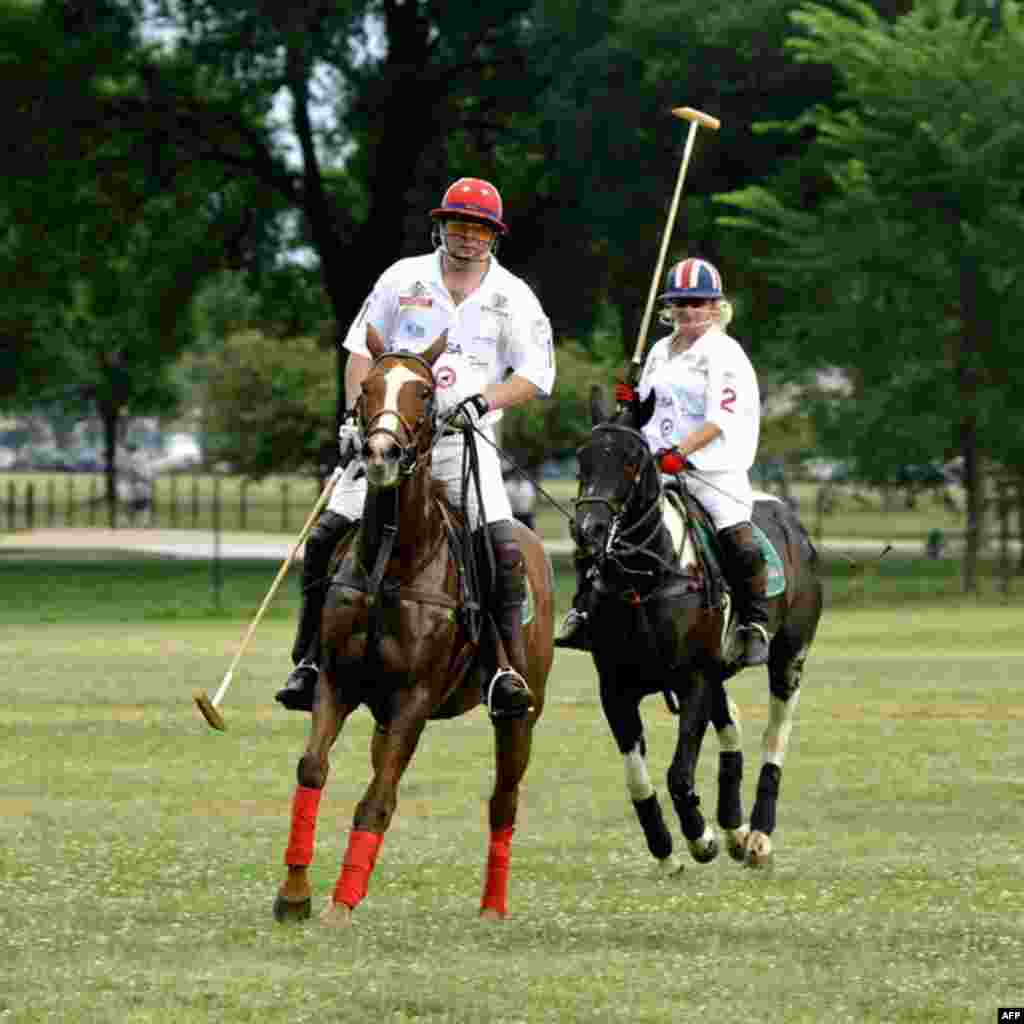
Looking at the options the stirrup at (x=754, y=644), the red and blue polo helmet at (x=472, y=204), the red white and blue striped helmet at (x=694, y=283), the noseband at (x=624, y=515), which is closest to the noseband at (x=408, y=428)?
the red and blue polo helmet at (x=472, y=204)

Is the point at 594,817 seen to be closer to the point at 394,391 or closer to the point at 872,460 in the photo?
the point at 394,391

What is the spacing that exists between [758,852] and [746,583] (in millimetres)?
1354

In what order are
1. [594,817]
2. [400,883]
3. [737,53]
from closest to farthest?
[400,883] → [594,817] → [737,53]

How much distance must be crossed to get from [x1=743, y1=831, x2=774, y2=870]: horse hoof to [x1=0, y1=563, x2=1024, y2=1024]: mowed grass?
0.08 m

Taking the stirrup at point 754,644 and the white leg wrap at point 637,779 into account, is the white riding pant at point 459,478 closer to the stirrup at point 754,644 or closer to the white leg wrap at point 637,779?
the white leg wrap at point 637,779

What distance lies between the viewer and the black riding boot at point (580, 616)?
13508 mm

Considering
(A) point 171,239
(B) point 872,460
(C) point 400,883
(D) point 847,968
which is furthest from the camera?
(A) point 171,239

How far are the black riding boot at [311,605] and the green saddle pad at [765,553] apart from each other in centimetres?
264

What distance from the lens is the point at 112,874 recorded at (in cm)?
1295

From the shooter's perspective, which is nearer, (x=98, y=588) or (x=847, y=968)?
(x=847, y=968)

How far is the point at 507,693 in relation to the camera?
11.8 m

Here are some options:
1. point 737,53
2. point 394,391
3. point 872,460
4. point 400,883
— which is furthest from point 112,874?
point 737,53

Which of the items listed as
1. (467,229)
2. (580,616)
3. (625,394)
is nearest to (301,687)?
(467,229)

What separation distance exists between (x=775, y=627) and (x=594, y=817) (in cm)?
170
